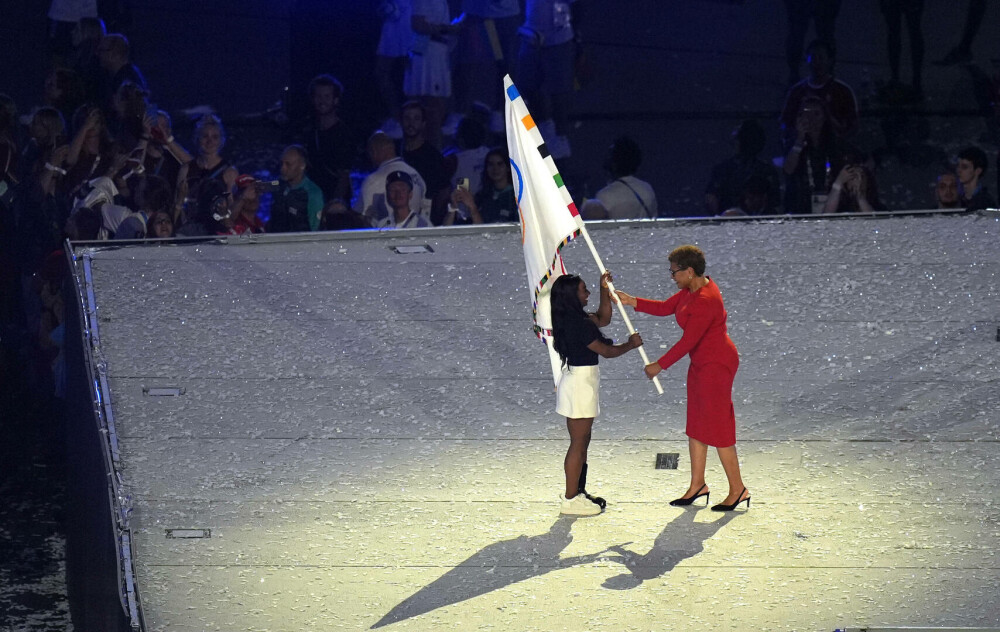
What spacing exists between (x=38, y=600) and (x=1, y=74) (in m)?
6.17

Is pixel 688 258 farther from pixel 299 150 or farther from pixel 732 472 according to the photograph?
pixel 299 150

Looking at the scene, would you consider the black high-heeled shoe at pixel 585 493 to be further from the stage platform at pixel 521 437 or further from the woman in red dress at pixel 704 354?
the woman in red dress at pixel 704 354

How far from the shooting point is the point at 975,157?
47.5 feet

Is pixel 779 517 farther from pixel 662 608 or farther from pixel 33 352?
pixel 33 352

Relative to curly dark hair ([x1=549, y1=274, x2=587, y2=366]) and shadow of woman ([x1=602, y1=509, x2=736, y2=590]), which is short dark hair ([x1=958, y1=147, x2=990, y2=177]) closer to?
shadow of woman ([x1=602, y1=509, x2=736, y2=590])

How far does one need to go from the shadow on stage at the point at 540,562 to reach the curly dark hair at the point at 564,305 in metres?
1.01

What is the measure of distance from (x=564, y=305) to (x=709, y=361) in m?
0.83

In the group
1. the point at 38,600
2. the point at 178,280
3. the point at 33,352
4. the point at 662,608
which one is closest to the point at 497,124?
the point at 178,280

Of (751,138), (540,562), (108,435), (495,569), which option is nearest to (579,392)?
(540,562)

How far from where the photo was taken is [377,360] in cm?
1015

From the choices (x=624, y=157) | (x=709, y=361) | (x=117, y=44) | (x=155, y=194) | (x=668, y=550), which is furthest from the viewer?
(x=624, y=157)

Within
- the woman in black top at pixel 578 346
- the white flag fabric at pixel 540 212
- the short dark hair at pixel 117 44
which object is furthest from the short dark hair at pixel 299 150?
the woman in black top at pixel 578 346

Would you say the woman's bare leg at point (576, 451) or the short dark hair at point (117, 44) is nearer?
the woman's bare leg at point (576, 451)

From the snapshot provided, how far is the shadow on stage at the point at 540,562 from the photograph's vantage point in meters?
6.76
